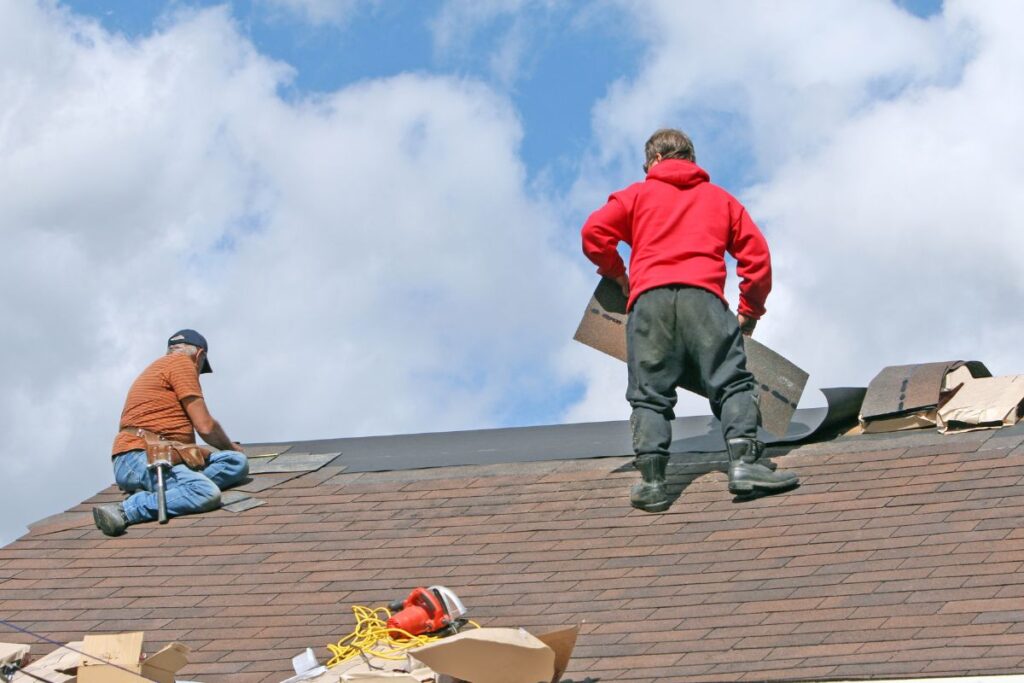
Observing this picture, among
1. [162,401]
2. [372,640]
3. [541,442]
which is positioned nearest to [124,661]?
[372,640]

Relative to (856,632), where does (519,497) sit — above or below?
above

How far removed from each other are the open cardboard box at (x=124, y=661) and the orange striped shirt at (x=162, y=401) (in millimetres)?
2594

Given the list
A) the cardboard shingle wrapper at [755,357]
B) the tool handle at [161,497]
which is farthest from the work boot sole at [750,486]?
the tool handle at [161,497]

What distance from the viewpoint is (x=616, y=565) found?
293 inches

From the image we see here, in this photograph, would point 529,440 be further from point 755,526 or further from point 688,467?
point 755,526

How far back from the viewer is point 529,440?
9.88m

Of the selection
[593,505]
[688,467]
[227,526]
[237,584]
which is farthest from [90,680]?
[688,467]

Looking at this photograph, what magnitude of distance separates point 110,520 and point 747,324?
3636mm

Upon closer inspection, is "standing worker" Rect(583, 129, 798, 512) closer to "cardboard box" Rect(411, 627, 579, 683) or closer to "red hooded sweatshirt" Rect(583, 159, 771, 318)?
"red hooded sweatshirt" Rect(583, 159, 771, 318)

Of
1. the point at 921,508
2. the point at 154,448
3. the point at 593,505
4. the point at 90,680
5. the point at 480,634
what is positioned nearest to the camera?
the point at 480,634

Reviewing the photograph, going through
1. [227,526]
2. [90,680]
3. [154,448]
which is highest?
[154,448]

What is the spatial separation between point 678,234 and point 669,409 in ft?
2.99

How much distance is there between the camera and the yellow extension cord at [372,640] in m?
6.62

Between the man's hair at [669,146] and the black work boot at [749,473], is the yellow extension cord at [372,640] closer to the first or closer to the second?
the black work boot at [749,473]
